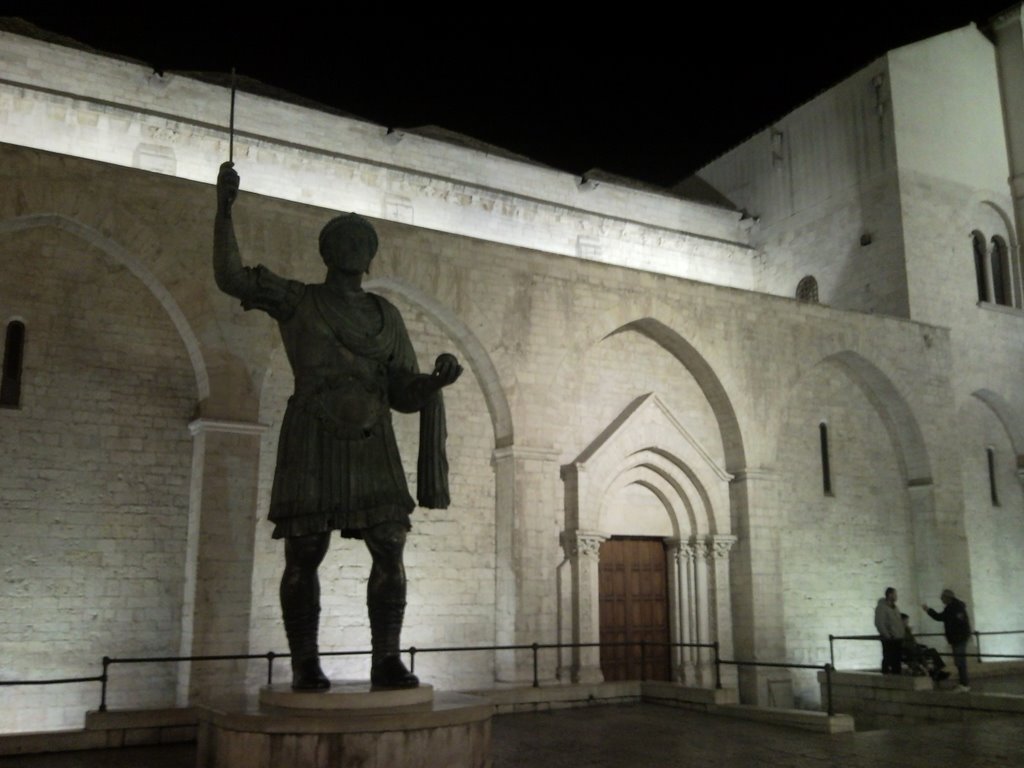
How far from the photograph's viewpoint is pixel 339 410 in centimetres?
520

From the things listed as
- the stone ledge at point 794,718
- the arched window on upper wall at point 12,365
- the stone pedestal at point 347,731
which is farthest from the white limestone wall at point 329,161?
the stone pedestal at point 347,731

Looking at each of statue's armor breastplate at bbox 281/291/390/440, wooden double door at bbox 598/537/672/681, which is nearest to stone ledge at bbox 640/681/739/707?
wooden double door at bbox 598/537/672/681

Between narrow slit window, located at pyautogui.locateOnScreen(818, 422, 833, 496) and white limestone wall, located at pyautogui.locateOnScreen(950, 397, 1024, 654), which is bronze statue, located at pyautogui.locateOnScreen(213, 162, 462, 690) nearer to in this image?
narrow slit window, located at pyautogui.locateOnScreen(818, 422, 833, 496)

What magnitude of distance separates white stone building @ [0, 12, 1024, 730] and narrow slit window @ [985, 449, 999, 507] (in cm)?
7

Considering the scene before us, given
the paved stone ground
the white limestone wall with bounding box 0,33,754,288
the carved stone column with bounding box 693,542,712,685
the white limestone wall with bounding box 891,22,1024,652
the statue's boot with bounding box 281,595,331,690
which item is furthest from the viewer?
the white limestone wall with bounding box 891,22,1024,652

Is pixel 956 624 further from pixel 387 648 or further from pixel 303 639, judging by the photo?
pixel 303 639

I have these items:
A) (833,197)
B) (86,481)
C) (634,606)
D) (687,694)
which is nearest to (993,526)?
(833,197)

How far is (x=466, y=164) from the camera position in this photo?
63.1 ft

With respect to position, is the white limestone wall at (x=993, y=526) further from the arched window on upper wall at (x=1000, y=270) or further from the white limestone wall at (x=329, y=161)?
the white limestone wall at (x=329, y=161)

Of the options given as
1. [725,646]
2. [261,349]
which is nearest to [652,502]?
[725,646]

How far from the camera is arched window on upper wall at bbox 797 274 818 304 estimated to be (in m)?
21.2

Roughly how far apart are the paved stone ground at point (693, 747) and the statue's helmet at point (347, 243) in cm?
416

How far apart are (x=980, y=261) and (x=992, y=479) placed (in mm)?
4786

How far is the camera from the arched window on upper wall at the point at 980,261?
20344mm
